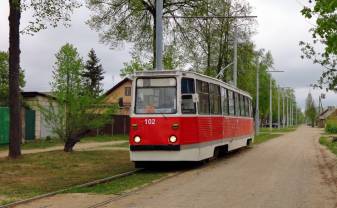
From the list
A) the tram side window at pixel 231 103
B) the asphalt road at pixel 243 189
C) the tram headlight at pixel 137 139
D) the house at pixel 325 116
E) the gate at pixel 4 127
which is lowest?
the asphalt road at pixel 243 189

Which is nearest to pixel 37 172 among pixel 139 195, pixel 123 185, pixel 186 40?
pixel 123 185

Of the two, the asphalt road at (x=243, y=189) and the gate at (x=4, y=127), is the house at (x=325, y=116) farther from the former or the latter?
the asphalt road at (x=243, y=189)

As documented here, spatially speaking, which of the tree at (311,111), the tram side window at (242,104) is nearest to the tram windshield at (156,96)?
the tram side window at (242,104)

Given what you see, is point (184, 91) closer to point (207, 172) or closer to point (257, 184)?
point (207, 172)

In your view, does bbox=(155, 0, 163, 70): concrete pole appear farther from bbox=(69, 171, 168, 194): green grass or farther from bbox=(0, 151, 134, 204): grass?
bbox=(69, 171, 168, 194): green grass

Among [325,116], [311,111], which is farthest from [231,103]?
[311,111]

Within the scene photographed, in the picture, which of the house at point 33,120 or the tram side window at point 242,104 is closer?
Result: the tram side window at point 242,104

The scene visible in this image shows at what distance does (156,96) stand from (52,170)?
3.84 metres

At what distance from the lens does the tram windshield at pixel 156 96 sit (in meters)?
18.3

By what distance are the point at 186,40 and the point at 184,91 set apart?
634 inches

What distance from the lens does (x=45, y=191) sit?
13570 millimetres

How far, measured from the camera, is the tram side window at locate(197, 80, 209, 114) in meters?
19.6

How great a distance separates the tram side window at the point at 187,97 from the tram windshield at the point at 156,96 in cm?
25

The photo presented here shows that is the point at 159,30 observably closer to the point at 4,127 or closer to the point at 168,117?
the point at 168,117
